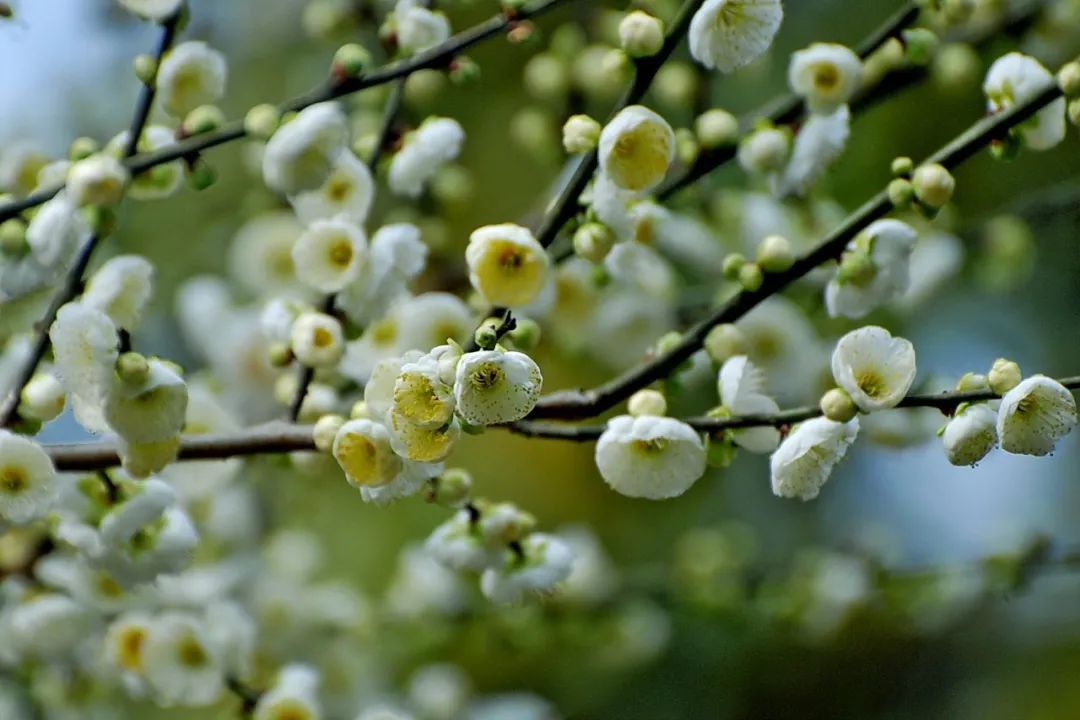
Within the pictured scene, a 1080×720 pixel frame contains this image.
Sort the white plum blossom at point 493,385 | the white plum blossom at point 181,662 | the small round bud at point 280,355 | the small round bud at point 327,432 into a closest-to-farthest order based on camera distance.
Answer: the white plum blossom at point 493,385, the small round bud at point 327,432, the small round bud at point 280,355, the white plum blossom at point 181,662

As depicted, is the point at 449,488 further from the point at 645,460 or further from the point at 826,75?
the point at 826,75

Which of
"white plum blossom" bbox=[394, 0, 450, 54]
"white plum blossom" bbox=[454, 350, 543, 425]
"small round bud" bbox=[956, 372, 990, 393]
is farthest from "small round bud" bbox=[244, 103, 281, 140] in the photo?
"small round bud" bbox=[956, 372, 990, 393]

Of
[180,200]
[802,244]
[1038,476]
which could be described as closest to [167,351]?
[180,200]

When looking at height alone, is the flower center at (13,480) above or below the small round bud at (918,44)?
below

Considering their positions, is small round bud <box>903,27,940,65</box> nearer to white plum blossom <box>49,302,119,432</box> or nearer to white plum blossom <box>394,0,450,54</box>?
white plum blossom <box>394,0,450,54</box>

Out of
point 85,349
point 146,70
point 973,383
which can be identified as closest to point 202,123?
point 146,70

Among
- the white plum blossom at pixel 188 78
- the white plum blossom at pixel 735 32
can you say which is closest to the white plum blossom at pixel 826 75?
the white plum blossom at pixel 735 32

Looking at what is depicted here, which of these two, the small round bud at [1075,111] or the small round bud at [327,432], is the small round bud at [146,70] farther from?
the small round bud at [1075,111]
